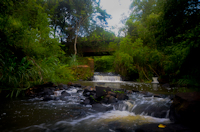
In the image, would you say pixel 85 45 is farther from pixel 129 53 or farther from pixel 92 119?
pixel 92 119

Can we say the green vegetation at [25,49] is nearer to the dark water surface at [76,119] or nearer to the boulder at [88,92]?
the dark water surface at [76,119]

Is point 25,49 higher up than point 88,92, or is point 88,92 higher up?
point 25,49

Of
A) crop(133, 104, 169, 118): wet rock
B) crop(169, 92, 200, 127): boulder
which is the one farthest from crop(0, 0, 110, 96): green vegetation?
crop(169, 92, 200, 127): boulder

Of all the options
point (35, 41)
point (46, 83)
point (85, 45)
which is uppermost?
point (85, 45)

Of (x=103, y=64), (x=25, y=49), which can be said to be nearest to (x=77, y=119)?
(x=25, y=49)

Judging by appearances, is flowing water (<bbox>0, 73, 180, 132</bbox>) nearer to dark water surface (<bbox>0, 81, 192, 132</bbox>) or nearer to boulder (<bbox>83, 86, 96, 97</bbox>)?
dark water surface (<bbox>0, 81, 192, 132</bbox>)

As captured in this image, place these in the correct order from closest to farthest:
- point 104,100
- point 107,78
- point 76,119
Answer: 1. point 76,119
2. point 104,100
3. point 107,78

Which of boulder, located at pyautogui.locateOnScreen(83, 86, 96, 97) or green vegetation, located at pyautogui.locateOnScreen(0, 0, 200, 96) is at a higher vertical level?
green vegetation, located at pyautogui.locateOnScreen(0, 0, 200, 96)

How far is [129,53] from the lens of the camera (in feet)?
46.1

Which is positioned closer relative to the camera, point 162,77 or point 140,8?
point 162,77

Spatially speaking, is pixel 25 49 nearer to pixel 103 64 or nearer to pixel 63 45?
pixel 63 45

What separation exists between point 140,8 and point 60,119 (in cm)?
2113

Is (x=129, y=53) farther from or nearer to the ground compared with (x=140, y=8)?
nearer to the ground

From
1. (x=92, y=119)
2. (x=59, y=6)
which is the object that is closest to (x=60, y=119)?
(x=92, y=119)
